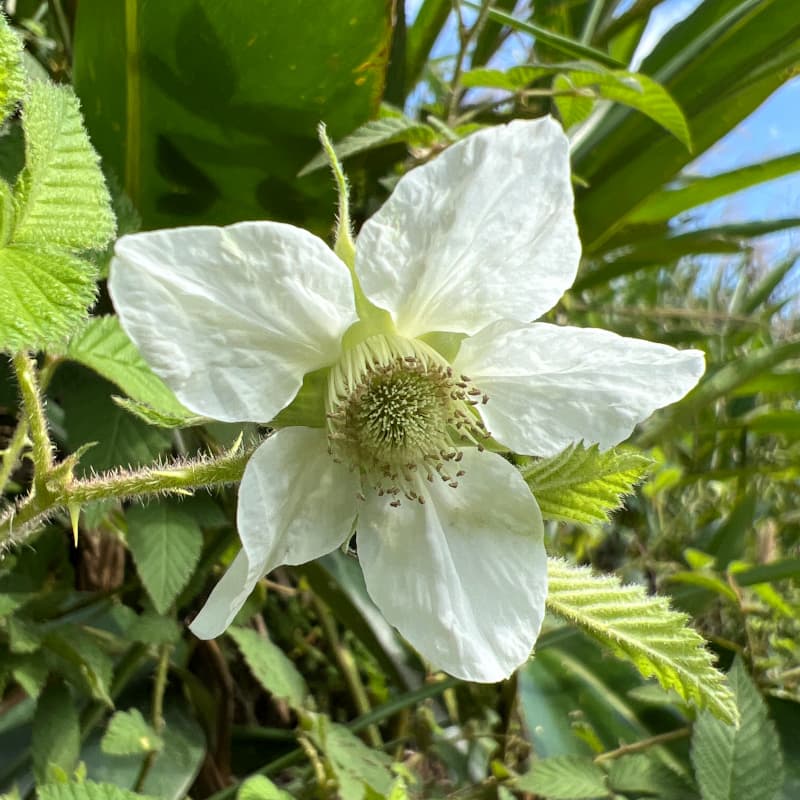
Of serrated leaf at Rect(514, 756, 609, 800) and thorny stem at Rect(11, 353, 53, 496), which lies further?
serrated leaf at Rect(514, 756, 609, 800)

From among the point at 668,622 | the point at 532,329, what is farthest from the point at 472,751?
the point at 532,329

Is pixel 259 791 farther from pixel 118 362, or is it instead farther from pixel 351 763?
pixel 118 362

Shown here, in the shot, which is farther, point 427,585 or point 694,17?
point 694,17

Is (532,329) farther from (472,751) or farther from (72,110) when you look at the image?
(472,751)

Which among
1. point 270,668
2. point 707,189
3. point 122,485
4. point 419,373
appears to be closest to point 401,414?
point 419,373

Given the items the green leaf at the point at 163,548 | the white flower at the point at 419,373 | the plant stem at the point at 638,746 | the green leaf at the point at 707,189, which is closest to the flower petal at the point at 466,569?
the white flower at the point at 419,373

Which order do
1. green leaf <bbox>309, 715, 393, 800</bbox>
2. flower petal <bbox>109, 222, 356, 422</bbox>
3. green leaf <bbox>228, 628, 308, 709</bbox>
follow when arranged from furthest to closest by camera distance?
green leaf <bbox>228, 628, 308, 709</bbox>, green leaf <bbox>309, 715, 393, 800</bbox>, flower petal <bbox>109, 222, 356, 422</bbox>

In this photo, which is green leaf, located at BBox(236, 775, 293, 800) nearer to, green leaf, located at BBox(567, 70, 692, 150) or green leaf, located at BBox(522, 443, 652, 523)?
green leaf, located at BBox(522, 443, 652, 523)

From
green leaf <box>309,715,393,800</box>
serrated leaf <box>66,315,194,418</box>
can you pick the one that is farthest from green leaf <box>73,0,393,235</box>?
green leaf <box>309,715,393,800</box>
